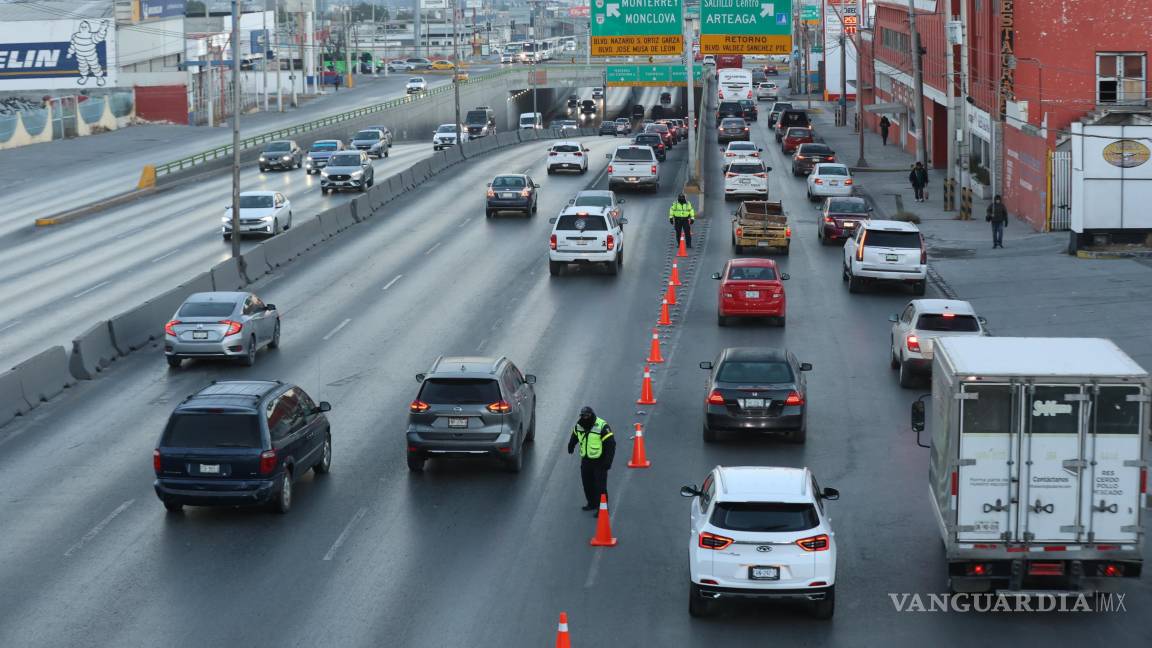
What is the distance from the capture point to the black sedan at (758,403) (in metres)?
24.7

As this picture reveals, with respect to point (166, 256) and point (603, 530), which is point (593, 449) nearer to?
point (603, 530)

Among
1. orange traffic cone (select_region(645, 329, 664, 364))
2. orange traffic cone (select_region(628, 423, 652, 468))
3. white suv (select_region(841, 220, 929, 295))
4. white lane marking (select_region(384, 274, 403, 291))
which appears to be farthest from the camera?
white lane marking (select_region(384, 274, 403, 291))

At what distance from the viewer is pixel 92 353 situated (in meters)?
32.0

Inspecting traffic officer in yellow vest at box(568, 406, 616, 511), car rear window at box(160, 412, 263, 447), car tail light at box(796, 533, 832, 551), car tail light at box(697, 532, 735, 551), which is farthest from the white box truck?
car rear window at box(160, 412, 263, 447)

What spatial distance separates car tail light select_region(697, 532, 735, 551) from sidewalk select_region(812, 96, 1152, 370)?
55.6ft

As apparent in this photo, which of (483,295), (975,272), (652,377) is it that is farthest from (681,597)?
(975,272)

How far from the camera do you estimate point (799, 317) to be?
37125mm

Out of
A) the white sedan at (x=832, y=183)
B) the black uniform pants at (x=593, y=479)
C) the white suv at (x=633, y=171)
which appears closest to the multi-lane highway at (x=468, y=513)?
the black uniform pants at (x=593, y=479)

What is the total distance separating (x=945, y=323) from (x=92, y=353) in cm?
1687

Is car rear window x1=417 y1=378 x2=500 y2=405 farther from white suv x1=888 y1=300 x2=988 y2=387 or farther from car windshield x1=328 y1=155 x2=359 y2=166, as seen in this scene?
car windshield x1=328 y1=155 x2=359 y2=166

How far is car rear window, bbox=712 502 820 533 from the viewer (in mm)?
16281

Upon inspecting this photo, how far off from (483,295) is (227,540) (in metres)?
20.6

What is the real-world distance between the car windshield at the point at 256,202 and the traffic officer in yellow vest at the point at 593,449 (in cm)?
3268

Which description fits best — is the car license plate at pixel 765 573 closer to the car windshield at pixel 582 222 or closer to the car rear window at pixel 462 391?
the car rear window at pixel 462 391
